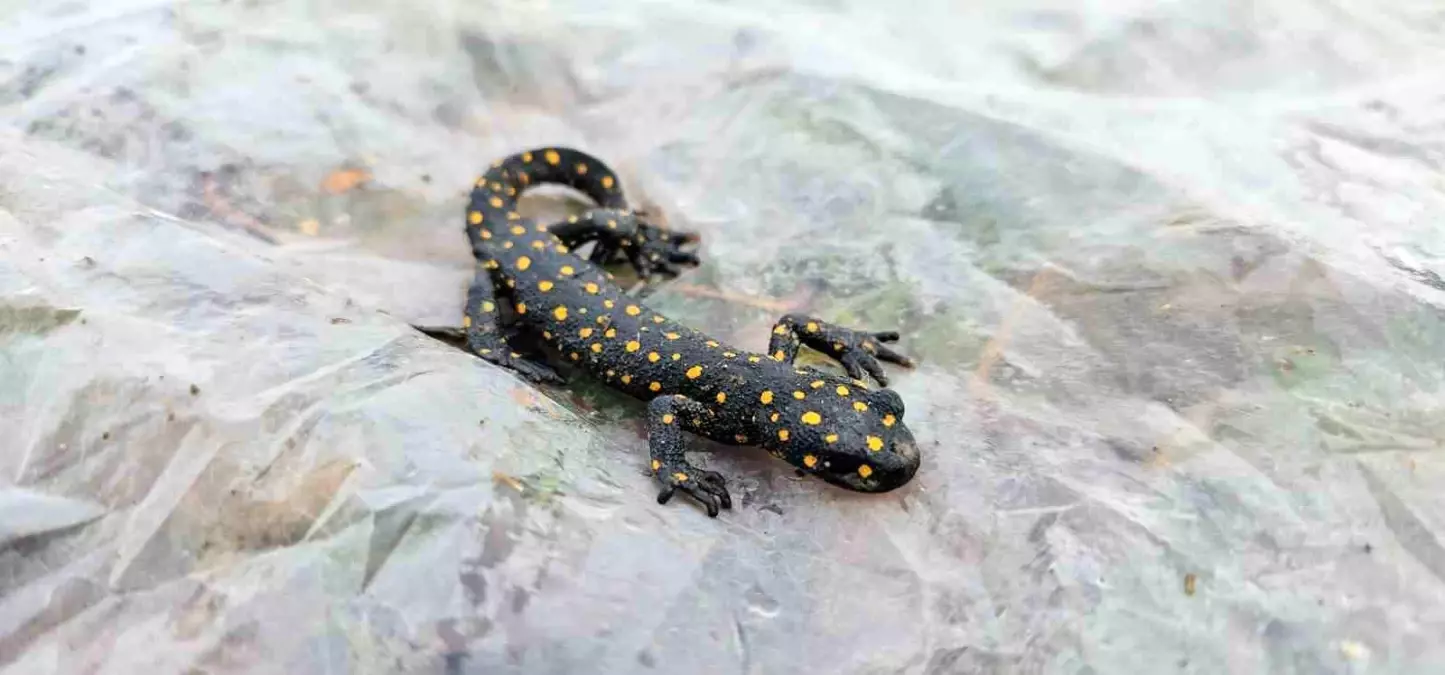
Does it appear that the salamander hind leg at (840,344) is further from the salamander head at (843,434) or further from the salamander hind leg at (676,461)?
the salamander hind leg at (676,461)

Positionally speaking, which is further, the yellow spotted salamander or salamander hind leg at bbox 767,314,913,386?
salamander hind leg at bbox 767,314,913,386

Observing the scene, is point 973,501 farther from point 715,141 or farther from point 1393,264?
point 715,141

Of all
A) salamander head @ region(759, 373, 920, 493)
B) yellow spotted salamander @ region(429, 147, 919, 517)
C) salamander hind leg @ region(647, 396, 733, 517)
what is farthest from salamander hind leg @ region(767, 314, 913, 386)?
salamander hind leg @ region(647, 396, 733, 517)

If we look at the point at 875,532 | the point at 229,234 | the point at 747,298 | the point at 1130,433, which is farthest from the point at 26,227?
the point at 1130,433

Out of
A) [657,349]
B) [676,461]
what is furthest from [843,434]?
[657,349]

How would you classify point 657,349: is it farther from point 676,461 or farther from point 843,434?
point 843,434

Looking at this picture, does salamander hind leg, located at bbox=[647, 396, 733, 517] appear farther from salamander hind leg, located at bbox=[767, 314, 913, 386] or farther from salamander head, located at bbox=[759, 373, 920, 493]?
salamander hind leg, located at bbox=[767, 314, 913, 386]

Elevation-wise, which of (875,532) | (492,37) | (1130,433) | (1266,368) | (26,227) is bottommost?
(875,532)

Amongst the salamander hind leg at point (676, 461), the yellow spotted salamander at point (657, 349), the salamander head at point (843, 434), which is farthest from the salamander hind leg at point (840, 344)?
the salamander hind leg at point (676, 461)
